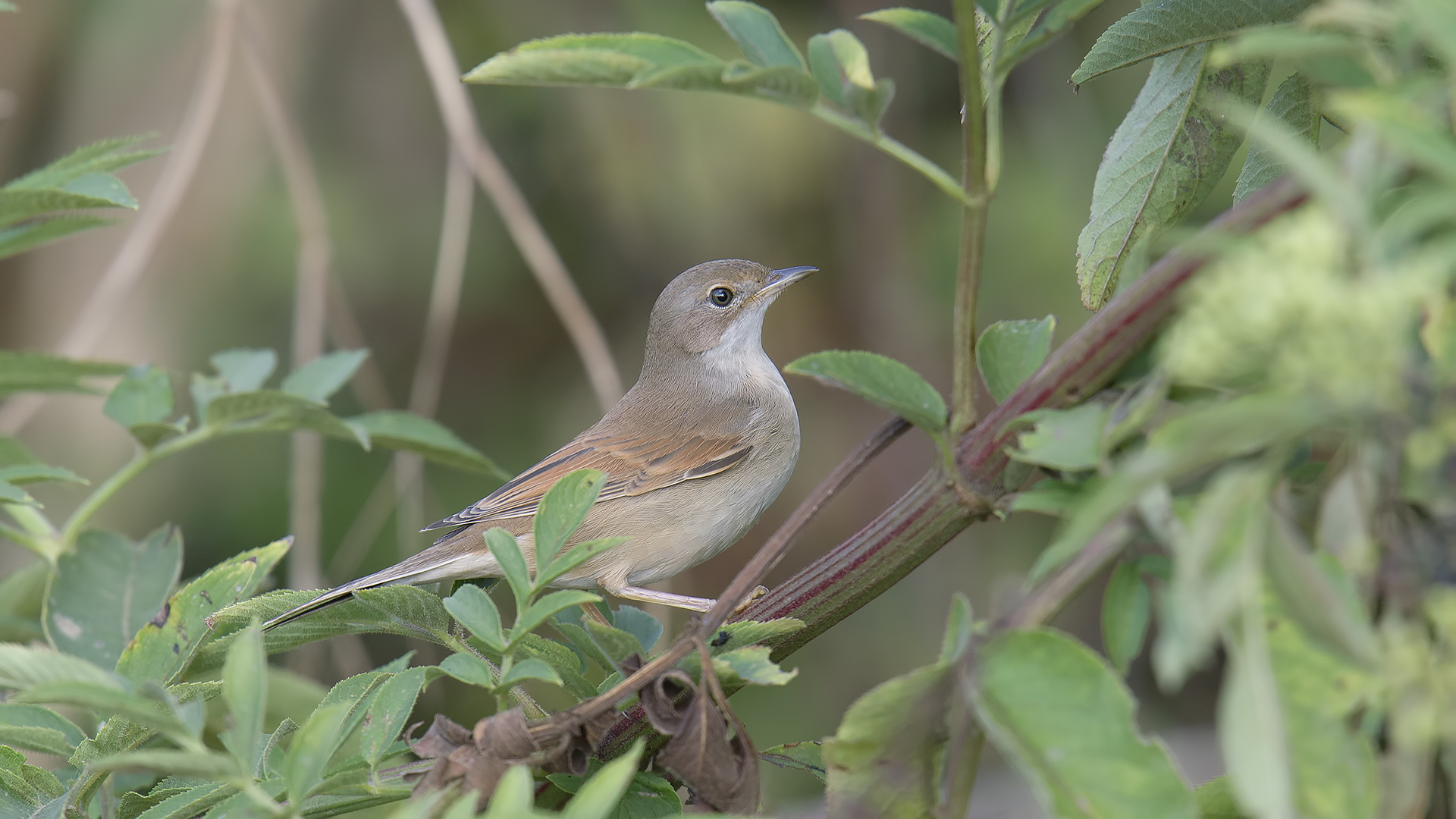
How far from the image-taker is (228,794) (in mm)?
1614

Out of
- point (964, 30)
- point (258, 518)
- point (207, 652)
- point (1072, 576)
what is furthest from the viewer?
point (258, 518)

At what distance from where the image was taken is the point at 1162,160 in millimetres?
2021

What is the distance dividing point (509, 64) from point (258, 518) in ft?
18.1

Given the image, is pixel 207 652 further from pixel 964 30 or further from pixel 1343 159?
pixel 1343 159

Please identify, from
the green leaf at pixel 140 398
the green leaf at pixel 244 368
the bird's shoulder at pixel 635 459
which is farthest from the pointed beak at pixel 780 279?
the green leaf at pixel 140 398

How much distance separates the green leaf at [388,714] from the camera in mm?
1536

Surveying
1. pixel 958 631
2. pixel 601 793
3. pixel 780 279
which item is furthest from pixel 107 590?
pixel 780 279

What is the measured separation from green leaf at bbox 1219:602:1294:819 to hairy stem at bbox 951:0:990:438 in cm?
62

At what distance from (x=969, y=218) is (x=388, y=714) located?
95 cm

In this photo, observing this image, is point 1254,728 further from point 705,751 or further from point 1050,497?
point 705,751

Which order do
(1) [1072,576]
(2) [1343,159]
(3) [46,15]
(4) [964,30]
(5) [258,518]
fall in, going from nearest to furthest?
(2) [1343,159] < (1) [1072,576] < (4) [964,30] < (3) [46,15] < (5) [258,518]

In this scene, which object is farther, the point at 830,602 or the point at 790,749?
the point at 790,749

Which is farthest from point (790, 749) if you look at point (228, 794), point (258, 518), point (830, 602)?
point (258, 518)

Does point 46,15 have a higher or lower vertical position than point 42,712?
higher
